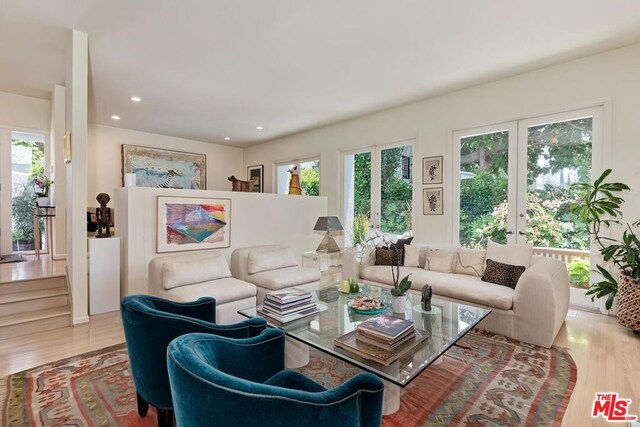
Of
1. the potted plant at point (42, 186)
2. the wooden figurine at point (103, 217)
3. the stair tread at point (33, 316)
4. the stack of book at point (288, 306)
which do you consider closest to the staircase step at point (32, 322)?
the stair tread at point (33, 316)

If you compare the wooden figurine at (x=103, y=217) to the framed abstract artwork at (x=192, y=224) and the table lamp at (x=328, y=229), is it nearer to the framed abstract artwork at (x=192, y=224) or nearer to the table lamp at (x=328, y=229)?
the framed abstract artwork at (x=192, y=224)

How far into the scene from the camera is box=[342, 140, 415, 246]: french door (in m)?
5.11

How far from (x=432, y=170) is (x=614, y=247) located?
7.36 feet

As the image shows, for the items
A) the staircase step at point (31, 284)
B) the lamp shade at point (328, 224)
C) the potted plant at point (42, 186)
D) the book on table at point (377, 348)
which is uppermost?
the potted plant at point (42, 186)

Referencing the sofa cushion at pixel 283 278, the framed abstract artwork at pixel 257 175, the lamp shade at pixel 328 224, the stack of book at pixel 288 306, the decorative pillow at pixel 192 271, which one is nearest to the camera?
the stack of book at pixel 288 306

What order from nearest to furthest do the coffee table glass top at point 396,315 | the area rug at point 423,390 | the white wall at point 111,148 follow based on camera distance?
the coffee table glass top at point 396,315 < the area rug at point 423,390 < the white wall at point 111,148

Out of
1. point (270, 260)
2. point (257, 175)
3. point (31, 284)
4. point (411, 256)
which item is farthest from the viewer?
point (257, 175)

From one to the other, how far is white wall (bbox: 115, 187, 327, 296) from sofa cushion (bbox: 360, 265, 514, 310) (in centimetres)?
184

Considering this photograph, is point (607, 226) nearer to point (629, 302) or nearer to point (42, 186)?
point (629, 302)

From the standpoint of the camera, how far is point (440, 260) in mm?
3777

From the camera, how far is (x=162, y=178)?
23.0 feet

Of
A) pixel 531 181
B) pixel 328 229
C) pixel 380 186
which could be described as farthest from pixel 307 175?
pixel 531 181

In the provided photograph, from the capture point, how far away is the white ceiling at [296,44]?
8.54 feet

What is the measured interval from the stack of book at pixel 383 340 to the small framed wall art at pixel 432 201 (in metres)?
3.09
